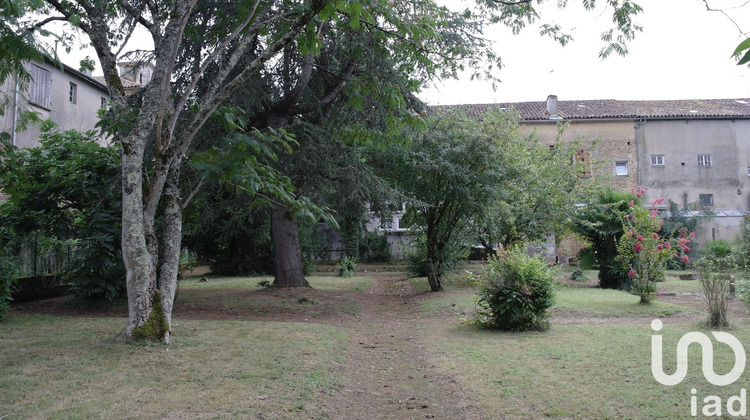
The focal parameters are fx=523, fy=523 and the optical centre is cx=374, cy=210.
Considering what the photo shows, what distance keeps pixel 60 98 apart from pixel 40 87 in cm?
157

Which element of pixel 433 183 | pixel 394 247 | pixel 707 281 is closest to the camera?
pixel 707 281

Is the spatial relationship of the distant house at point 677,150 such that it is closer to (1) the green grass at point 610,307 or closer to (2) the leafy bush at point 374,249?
(2) the leafy bush at point 374,249

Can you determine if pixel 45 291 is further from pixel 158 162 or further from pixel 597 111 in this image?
pixel 597 111

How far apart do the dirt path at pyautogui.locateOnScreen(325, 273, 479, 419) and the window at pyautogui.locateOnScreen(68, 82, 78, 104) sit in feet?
67.8

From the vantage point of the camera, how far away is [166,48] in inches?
292

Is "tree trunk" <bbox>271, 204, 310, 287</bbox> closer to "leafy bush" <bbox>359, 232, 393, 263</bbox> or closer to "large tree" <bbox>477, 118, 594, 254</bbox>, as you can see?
"large tree" <bbox>477, 118, 594, 254</bbox>

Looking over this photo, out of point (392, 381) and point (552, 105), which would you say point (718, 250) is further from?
point (392, 381)

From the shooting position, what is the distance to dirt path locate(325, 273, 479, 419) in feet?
17.4

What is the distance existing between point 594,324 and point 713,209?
28.7m

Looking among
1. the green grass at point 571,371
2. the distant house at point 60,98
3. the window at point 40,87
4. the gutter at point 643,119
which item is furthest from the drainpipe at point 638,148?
the window at point 40,87

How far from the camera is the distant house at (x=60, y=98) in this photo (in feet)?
70.4

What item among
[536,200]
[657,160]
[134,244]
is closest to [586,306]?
[536,200]

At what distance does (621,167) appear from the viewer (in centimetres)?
A: 3481

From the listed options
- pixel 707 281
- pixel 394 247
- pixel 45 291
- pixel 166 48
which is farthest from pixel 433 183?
pixel 394 247
